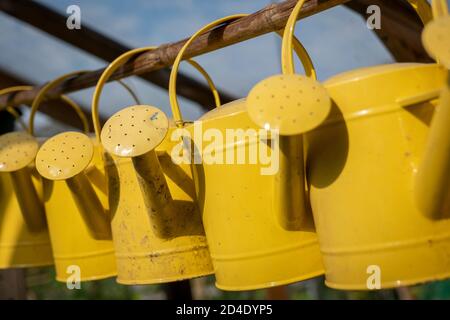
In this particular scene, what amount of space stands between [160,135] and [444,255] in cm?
39

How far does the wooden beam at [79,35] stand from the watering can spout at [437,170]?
1.41 metres

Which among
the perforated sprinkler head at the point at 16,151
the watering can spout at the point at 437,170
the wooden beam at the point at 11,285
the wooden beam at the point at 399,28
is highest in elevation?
the wooden beam at the point at 399,28

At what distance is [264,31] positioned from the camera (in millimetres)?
992

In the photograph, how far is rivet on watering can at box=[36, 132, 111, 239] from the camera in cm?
95

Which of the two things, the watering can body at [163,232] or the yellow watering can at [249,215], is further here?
the watering can body at [163,232]

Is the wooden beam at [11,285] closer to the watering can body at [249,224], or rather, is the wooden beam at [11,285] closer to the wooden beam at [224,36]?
the wooden beam at [224,36]

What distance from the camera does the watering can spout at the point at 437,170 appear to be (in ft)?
2.12

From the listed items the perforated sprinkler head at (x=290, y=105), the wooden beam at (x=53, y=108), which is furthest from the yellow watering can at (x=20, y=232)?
the wooden beam at (x=53, y=108)

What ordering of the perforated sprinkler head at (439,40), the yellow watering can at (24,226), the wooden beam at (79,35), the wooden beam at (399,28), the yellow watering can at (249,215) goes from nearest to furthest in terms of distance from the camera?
the perforated sprinkler head at (439,40) < the yellow watering can at (249,215) < the yellow watering can at (24,226) < the wooden beam at (399,28) < the wooden beam at (79,35)

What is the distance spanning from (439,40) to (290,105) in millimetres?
170

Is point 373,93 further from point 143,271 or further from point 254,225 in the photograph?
point 143,271
